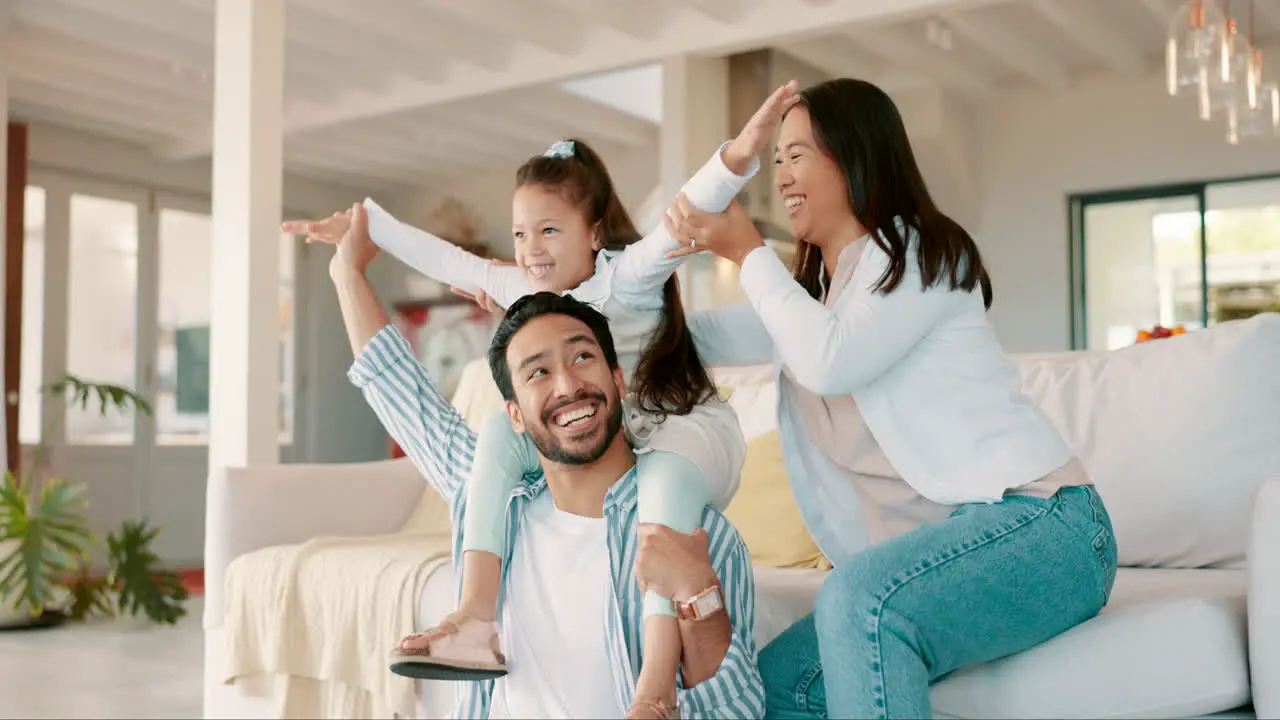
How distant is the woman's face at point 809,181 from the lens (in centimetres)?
168

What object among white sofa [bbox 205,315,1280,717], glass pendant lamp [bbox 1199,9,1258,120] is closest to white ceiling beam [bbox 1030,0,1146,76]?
glass pendant lamp [bbox 1199,9,1258,120]

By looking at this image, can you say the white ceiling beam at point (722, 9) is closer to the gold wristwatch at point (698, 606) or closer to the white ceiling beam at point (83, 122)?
the white ceiling beam at point (83, 122)

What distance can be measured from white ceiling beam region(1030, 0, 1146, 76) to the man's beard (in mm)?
5123

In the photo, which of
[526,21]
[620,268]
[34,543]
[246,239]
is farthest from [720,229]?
[526,21]

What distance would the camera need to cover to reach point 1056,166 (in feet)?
26.6

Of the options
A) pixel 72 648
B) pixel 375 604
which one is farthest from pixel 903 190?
pixel 72 648

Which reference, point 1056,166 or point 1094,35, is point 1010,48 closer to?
point 1094,35

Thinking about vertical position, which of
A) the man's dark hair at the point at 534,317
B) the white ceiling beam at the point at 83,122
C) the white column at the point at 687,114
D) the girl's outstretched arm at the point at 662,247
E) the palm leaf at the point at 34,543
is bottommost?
the palm leaf at the point at 34,543

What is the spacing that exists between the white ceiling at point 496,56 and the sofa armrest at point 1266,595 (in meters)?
4.35

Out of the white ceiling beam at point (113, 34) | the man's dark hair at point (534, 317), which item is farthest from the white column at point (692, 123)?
the man's dark hair at point (534, 317)

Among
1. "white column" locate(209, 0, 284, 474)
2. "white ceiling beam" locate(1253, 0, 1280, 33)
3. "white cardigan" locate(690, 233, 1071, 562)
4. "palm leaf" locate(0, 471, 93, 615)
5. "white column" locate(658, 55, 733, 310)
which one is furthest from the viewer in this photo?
"white ceiling beam" locate(1253, 0, 1280, 33)

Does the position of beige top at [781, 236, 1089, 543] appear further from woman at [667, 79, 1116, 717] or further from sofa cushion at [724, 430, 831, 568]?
sofa cushion at [724, 430, 831, 568]

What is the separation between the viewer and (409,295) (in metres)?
9.69

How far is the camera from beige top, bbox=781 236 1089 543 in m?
1.61
